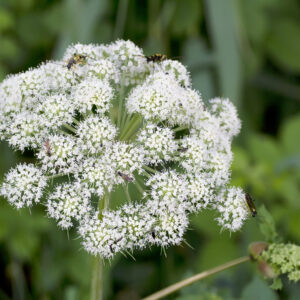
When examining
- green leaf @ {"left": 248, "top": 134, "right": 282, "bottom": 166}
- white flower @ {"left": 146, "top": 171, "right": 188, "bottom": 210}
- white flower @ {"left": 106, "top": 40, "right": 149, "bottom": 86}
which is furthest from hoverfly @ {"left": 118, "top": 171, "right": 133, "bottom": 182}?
green leaf @ {"left": 248, "top": 134, "right": 282, "bottom": 166}

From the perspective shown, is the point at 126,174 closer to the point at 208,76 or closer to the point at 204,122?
the point at 204,122

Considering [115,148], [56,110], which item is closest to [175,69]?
[115,148]

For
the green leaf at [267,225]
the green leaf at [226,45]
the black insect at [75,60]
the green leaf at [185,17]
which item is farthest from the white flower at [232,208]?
the green leaf at [185,17]

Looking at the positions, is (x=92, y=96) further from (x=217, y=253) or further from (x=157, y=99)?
(x=217, y=253)

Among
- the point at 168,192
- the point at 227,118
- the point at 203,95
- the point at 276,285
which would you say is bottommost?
the point at 276,285

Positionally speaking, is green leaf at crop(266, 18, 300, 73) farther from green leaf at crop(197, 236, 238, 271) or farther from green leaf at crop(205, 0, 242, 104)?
green leaf at crop(197, 236, 238, 271)

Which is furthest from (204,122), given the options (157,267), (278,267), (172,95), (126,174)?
(157,267)
